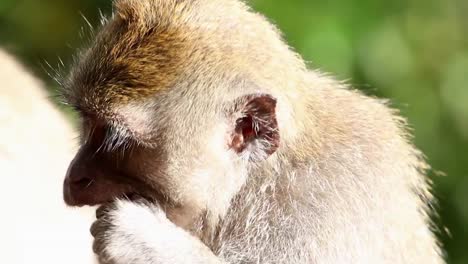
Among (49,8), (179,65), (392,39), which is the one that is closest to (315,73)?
(179,65)

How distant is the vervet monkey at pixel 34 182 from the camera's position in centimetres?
349

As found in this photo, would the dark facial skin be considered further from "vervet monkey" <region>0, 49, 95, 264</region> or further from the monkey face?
"vervet monkey" <region>0, 49, 95, 264</region>

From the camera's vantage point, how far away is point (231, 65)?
8.97 feet

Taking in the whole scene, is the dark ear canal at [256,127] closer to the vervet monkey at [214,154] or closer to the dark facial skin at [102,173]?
the vervet monkey at [214,154]

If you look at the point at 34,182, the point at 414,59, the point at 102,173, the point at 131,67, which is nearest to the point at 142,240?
the point at 102,173

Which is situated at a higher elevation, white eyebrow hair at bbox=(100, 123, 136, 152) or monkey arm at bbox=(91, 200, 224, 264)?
white eyebrow hair at bbox=(100, 123, 136, 152)

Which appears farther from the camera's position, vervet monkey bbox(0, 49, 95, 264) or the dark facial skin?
vervet monkey bbox(0, 49, 95, 264)

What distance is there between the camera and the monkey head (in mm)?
2699

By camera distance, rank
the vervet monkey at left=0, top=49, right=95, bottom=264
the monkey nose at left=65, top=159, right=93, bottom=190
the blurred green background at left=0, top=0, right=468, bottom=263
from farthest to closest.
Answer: the blurred green background at left=0, top=0, right=468, bottom=263
the vervet monkey at left=0, top=49, right=95, bottom=264
the monkey nose at left=65, top=159, right=93, bottom=190

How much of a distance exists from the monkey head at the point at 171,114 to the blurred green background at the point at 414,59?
1.90m

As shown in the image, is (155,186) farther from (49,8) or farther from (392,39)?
(49,8)


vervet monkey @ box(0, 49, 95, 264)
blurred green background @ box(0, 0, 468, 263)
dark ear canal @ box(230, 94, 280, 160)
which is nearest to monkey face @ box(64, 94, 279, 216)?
dark ear canal @ box(230, 94, 280, 160)

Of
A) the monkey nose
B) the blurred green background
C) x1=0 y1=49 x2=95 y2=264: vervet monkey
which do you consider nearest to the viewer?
the monkey nose

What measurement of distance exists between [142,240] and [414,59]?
2667mm
